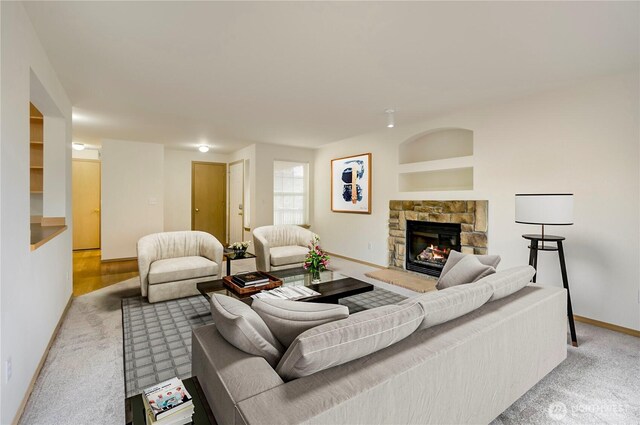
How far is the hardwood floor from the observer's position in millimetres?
4270

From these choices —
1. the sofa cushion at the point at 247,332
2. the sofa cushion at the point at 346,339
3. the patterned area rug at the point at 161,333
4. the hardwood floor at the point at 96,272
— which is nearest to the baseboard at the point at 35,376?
the patterned area rug at the point at 161,333

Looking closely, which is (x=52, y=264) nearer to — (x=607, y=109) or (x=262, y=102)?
(x=262, y=102)

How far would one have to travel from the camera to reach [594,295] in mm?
3090

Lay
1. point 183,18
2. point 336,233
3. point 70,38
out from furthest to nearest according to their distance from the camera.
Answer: point 336,233 < point 70,38 < point 183,18

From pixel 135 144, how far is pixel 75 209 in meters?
2.42

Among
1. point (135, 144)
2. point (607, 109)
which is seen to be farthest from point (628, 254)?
point (135, 144)

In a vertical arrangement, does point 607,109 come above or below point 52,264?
above

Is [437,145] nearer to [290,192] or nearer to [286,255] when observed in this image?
[286,255]

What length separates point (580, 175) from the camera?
3150 millimetres

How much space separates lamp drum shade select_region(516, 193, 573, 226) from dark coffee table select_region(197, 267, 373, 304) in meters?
1.53

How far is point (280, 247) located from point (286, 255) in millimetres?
395

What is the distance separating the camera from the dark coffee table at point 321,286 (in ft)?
9.30

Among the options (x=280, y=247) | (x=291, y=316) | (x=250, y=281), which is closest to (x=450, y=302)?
(x=291, y=316)

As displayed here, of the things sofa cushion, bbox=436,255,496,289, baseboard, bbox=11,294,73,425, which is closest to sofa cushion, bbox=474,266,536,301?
sofa cushion, bbox=436,255,496,289
